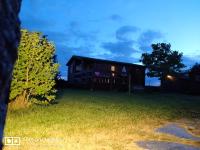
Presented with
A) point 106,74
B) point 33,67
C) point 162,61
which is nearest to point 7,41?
point 33,67

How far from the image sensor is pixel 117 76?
56.3m

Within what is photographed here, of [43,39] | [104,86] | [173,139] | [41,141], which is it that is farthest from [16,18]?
[104,86]

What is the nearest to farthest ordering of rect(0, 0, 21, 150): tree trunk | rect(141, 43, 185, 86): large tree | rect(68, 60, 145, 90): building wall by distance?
rect(0, 0, 21, 150): tree trunk, rect(68, 60, 145, 90): building wall, rect(141, 43, 185, 86): large tree

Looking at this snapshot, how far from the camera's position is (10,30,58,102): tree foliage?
55.1 feet

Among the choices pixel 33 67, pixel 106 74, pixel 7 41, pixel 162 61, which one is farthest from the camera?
pixel 162 61

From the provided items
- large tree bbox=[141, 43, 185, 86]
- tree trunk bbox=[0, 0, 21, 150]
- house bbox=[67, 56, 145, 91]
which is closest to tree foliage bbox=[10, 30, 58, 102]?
tree trunk bbox=[0, 0, 21, 150]

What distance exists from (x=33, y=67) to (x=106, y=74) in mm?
38362

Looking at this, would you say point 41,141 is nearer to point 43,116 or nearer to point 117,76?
point 43,116

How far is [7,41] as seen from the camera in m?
2.27

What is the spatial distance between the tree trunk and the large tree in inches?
2611

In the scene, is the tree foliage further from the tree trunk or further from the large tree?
the large tree

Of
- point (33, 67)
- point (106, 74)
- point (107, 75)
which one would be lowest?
point (33, 67)

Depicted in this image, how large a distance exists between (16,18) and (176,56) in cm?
6929

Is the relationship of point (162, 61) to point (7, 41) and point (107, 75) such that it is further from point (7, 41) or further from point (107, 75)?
Result: point (7, 41)
